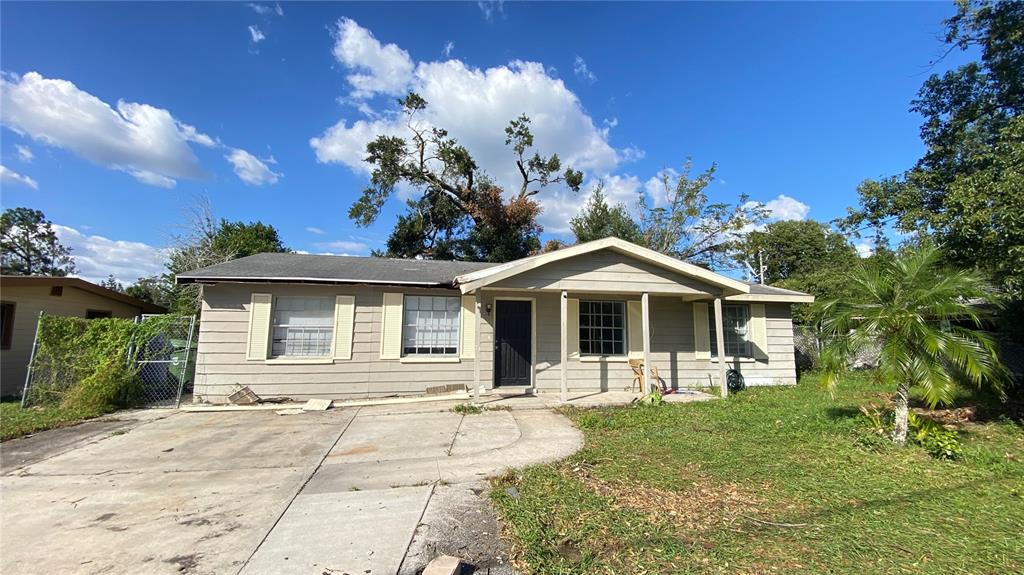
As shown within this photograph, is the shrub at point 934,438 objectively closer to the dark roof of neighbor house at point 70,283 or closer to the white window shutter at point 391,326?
the white window shutter at point 391,326

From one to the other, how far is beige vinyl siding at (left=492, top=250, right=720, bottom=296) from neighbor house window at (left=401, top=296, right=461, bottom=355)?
6.00 ft

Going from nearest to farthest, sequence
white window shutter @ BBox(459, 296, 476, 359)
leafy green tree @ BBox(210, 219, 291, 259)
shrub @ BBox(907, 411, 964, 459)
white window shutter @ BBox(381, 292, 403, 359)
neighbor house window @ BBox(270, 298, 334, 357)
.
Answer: shrub @ BBox(907, 411, 964, 459), neighbor house window @ BBox(270, 298, 334, 357), white window shutter @ BBox(381, 292, 403, 359), white window shutter @ BBox(459, 296, 476, 359), leafy green tree @ BBox(210, 219, 291, 259)

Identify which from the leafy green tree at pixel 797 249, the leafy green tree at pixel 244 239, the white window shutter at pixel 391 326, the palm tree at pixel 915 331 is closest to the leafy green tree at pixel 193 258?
the leafy green tree at pixel 244 239

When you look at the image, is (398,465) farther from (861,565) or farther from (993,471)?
(993,471)

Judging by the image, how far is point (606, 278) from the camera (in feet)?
28.7

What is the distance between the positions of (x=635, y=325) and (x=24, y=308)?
48.6ft

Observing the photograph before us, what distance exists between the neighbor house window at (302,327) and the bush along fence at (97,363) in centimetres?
160

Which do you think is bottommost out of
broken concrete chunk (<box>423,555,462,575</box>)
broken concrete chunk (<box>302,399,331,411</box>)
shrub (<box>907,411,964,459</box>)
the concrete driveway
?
the concrete driveway

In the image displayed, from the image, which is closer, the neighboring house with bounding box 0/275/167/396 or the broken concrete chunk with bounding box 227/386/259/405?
the broken concrete chunk with bounding box 227/386/259/405

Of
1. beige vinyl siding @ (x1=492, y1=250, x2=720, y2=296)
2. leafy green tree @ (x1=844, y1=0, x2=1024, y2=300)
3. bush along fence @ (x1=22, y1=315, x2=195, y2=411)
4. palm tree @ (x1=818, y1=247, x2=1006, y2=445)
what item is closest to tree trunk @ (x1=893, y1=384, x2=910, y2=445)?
palm tree @ (x1=818, y1=247, x2=1006, y2=445)

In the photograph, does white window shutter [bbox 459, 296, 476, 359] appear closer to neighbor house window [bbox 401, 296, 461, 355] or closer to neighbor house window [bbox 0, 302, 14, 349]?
neighbor house window [bbox 401, 296, 461, 355]

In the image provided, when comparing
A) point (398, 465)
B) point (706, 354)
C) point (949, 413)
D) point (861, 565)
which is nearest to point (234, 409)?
point (398, 465)

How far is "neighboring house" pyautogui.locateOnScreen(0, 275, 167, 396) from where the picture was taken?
9.84 meters

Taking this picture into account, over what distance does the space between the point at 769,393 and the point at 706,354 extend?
1548 mm
